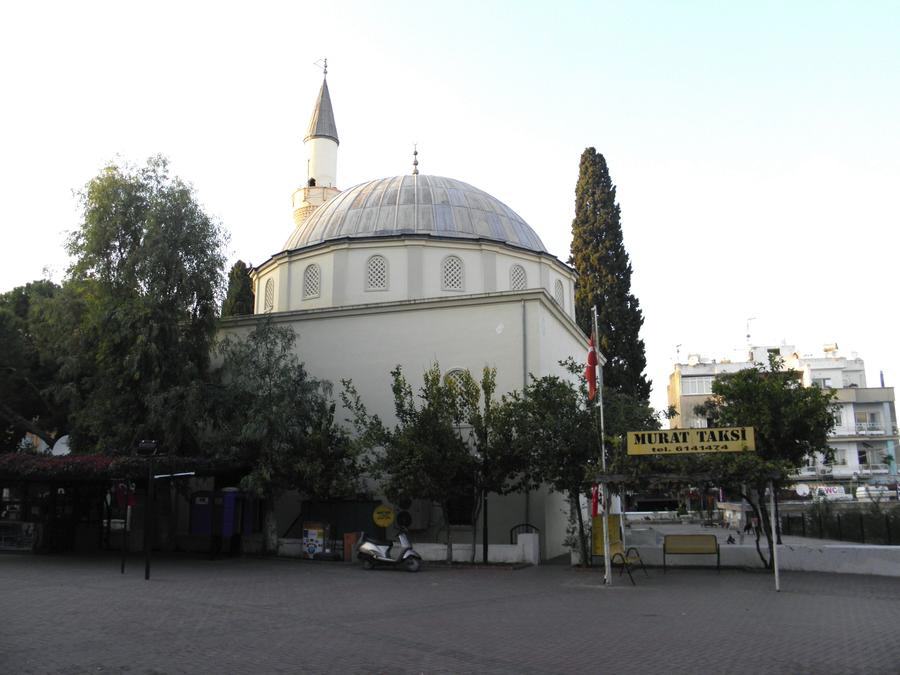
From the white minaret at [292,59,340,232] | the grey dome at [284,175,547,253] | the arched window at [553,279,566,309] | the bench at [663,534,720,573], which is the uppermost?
the white minaret at [292,59,340,232]

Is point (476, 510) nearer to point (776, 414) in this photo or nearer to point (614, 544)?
point (614, 544)

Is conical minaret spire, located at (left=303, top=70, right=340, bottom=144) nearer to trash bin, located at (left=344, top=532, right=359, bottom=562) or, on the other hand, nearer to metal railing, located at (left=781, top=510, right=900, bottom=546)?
trash bin, located at (left=344, top=532, right=359, bottom=562)

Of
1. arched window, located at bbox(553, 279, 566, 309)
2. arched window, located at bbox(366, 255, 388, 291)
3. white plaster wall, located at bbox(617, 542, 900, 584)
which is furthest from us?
arched window, located at bbox(553, 279, 566, 309)

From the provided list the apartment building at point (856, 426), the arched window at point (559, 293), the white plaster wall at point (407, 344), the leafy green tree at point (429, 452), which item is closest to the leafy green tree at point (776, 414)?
the white plaster wall at point (407, 344)

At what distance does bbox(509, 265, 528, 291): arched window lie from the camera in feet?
85.4

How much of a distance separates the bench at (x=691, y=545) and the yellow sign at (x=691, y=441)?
368 cm

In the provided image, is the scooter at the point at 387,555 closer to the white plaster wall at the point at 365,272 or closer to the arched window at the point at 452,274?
the white plaster wall at the point at 365,272

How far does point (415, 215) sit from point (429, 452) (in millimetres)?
11833

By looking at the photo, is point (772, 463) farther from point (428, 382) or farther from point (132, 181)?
point (132, 181)

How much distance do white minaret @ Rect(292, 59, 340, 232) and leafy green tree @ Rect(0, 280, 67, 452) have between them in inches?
573

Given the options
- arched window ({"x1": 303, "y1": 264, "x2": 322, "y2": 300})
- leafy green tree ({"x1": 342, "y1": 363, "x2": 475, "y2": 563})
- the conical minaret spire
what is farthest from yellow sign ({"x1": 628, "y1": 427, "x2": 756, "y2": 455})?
the conical minaret spire

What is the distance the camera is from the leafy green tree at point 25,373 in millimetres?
26125

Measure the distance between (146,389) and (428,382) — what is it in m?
7.60

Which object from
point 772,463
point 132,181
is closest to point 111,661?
point 772,463
